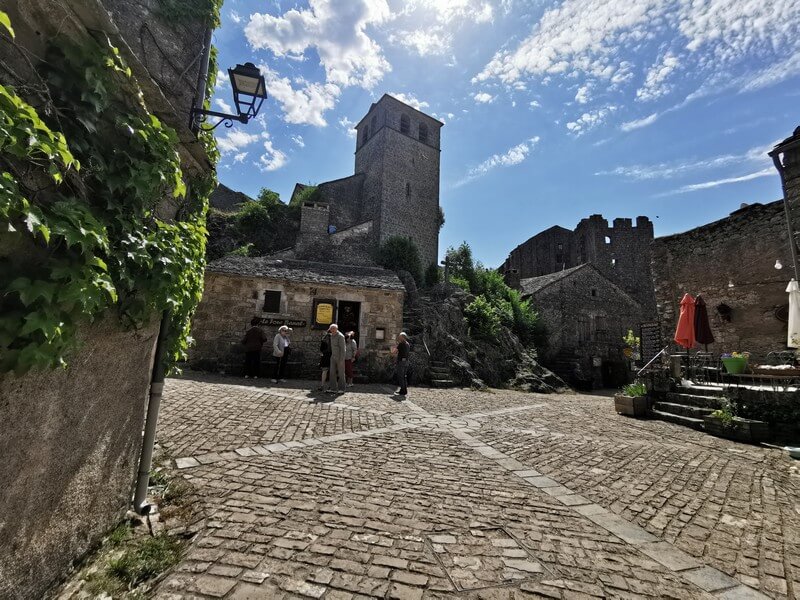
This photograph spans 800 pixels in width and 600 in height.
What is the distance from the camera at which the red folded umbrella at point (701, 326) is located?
988 cm

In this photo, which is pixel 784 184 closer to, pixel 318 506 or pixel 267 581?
pixel 318 506

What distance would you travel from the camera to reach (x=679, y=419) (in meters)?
8.09

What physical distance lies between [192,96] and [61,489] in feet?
12.4

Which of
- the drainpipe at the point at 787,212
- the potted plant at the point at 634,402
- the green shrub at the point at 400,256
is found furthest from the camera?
the green shrub at the point at 400,256

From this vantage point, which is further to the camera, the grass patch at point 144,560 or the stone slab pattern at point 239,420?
the stone slab pattern at point 239,420

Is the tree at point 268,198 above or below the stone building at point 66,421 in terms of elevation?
above

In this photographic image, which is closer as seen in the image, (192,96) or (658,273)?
(192,96)

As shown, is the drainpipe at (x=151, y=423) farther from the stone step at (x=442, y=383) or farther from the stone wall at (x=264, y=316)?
the stone step at (x=442, y=383)

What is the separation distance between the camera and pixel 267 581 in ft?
7.21

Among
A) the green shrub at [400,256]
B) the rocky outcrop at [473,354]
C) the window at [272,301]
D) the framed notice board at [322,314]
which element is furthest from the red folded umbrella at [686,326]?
the green shrub at [400,256]

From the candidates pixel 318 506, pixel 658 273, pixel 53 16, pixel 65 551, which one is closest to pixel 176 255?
pixel 53 16

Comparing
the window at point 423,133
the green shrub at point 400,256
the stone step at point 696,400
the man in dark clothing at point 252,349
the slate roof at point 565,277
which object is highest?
the window at point 423,133

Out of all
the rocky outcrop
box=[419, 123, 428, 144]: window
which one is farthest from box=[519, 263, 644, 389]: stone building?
box=[419, 123, 428, 144]: window

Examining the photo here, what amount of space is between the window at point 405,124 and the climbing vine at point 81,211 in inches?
1423
